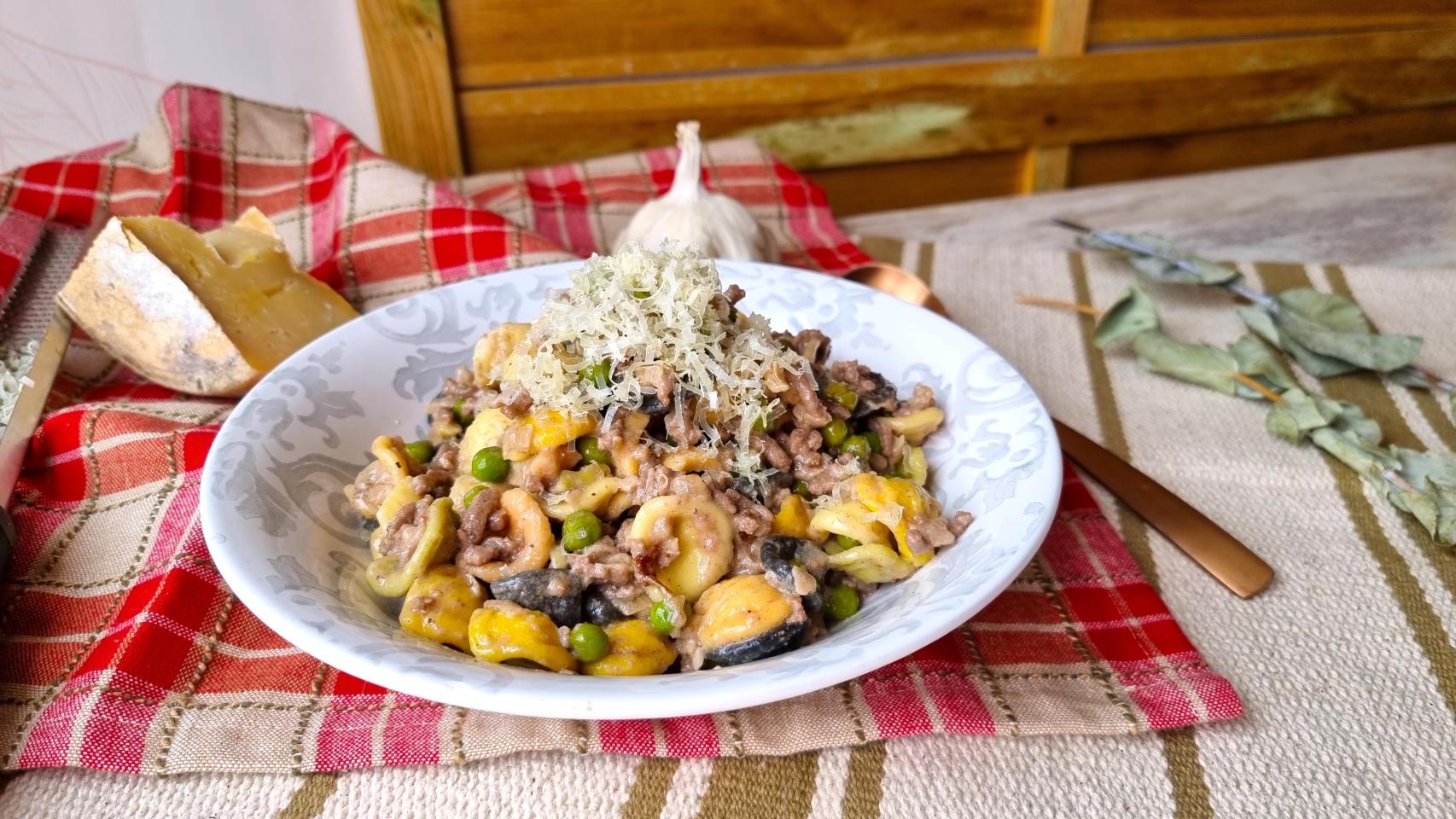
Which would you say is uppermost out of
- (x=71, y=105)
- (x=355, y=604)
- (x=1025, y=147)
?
(x=71, y=105)

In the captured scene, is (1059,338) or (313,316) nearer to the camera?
(313,316)

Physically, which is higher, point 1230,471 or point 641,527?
point 641,527

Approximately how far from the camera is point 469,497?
1.86 m

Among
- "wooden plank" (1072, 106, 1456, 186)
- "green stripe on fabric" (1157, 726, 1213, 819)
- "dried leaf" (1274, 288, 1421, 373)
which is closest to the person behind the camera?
"green stripe on fabric" (1157, 726, 1213, 819)

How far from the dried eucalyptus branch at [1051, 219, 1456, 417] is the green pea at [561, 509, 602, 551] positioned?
6.92 ft

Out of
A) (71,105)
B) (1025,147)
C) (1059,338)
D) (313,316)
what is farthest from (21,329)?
(1025,147)

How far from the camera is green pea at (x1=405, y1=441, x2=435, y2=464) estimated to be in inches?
82.0

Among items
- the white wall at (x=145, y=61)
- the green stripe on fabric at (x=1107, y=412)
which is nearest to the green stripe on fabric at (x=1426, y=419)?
the green stripe on fabric at (x=1107, y=412)

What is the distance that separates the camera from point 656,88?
430cm

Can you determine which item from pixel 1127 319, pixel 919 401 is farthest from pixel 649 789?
pixel 1127 319

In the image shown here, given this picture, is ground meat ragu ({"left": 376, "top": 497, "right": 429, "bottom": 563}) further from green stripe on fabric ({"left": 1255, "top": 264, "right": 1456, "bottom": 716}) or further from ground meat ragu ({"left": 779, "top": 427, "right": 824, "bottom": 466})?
green stripe on fabric ({"left": 1255, "top": 264, "right": 1456, "bottom": 716})

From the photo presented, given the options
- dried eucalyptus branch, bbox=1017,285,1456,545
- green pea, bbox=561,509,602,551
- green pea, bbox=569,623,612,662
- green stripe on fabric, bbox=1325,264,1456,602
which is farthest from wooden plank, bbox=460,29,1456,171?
green pea, bbox=569,623,612,662

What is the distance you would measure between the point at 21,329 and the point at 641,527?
6.46ft

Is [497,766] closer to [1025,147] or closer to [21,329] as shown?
[21,329]
